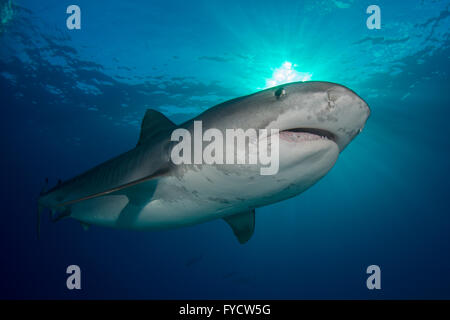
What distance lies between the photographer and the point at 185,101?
20.5 m

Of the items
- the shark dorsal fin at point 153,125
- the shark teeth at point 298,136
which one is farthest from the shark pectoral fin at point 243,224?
the shark teeth at point 298,136

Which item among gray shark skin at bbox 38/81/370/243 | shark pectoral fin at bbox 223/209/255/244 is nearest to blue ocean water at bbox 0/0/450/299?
gray shark skin at bbox 38/81/370/243

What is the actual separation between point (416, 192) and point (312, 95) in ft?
209

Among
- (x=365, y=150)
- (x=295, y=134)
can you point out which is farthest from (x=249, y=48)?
(x=365, y=150)

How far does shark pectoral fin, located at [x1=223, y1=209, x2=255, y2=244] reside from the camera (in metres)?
4.46

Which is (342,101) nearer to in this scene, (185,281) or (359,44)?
(359,44)

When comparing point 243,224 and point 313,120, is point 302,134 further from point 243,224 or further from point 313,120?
point 243,224

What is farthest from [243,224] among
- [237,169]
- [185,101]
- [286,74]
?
[185,101]

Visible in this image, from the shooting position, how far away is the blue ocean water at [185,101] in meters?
12.9

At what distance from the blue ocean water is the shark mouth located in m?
11.9

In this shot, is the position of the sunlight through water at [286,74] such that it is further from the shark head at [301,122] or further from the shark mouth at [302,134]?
the shark mouth at [302,134]

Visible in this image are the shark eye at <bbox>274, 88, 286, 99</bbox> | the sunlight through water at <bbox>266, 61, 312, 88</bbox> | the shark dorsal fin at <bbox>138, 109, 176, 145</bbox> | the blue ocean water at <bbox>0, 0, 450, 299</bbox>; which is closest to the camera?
the shark eye at <bbox>274, 88, 286, 99</bbox>

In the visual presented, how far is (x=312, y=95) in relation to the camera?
1.94m

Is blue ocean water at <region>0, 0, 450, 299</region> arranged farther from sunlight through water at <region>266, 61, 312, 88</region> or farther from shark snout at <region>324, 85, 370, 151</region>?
shark snout at <region>324, 85, 370, 151</region>
